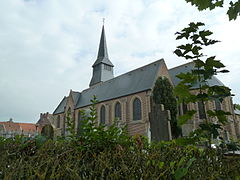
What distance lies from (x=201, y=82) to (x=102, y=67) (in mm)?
39257

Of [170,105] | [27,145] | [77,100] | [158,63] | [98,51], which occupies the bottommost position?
[27,145]

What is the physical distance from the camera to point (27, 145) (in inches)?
65.0

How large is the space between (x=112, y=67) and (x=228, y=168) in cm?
4164

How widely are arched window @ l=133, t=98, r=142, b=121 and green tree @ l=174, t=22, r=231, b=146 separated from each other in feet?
72.5

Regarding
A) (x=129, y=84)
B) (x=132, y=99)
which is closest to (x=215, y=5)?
(x=132, y=99)

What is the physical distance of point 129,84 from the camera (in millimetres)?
27875

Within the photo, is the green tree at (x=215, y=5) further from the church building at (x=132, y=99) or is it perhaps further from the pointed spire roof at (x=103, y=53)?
the pointed spire roof at (x=103, y=53)

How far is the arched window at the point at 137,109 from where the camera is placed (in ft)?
76.8


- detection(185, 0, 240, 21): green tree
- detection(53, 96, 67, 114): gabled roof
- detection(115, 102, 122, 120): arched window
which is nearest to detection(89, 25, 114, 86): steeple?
detection(53, 96, 67, 114): gabled roof

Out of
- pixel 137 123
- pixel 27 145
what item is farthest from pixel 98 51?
pixel 27 145

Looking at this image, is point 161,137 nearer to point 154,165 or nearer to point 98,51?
point 154,165

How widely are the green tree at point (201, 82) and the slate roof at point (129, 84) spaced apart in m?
21.7

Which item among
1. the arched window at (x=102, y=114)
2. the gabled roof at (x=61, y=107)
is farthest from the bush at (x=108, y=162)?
the gabled roof at (x=61, y=107)

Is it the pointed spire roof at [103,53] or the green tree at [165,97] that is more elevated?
the pointed spire roof at [103,53]
